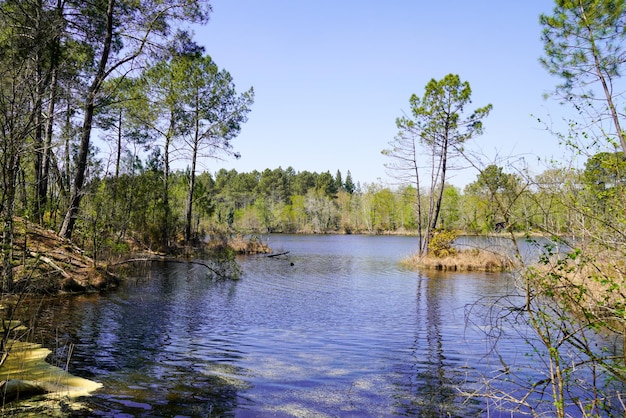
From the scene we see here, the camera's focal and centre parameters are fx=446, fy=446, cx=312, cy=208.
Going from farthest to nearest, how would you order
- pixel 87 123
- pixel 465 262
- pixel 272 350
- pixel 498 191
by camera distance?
pixel 465 262, pixel 87 123, pixel 272 350, pixel 498 191

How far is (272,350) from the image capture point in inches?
354

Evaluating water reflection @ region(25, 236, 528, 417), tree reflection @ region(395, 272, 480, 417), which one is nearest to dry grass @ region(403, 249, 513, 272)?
water reflection @ region(25, 236, 528, 417)

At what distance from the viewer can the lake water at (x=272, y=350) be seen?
6152mm

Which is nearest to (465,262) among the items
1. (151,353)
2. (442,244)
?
(442,244)

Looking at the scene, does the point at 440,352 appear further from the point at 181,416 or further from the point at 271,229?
the point at 271,229

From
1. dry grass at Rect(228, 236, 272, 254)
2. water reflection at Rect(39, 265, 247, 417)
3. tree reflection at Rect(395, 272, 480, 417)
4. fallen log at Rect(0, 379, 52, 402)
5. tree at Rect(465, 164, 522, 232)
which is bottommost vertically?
tree reflection at Rect(395, 272, 480, 417)

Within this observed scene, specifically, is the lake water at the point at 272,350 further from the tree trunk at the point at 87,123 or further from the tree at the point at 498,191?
the tree trunk at the point at 87,123

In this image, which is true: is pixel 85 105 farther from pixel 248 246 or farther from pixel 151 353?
pixel 248 246

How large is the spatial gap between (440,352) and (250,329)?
14.5 ft

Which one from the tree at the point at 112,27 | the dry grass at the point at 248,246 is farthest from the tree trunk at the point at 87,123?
the dry grass at the point at 248,246

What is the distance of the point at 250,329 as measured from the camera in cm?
1072

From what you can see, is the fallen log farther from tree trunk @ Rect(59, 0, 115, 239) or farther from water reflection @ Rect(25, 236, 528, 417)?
tree trunk @ Rect(59, 0, 115, 239)

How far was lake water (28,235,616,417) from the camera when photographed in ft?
20.2

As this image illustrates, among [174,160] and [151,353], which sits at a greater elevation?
[174,160]
